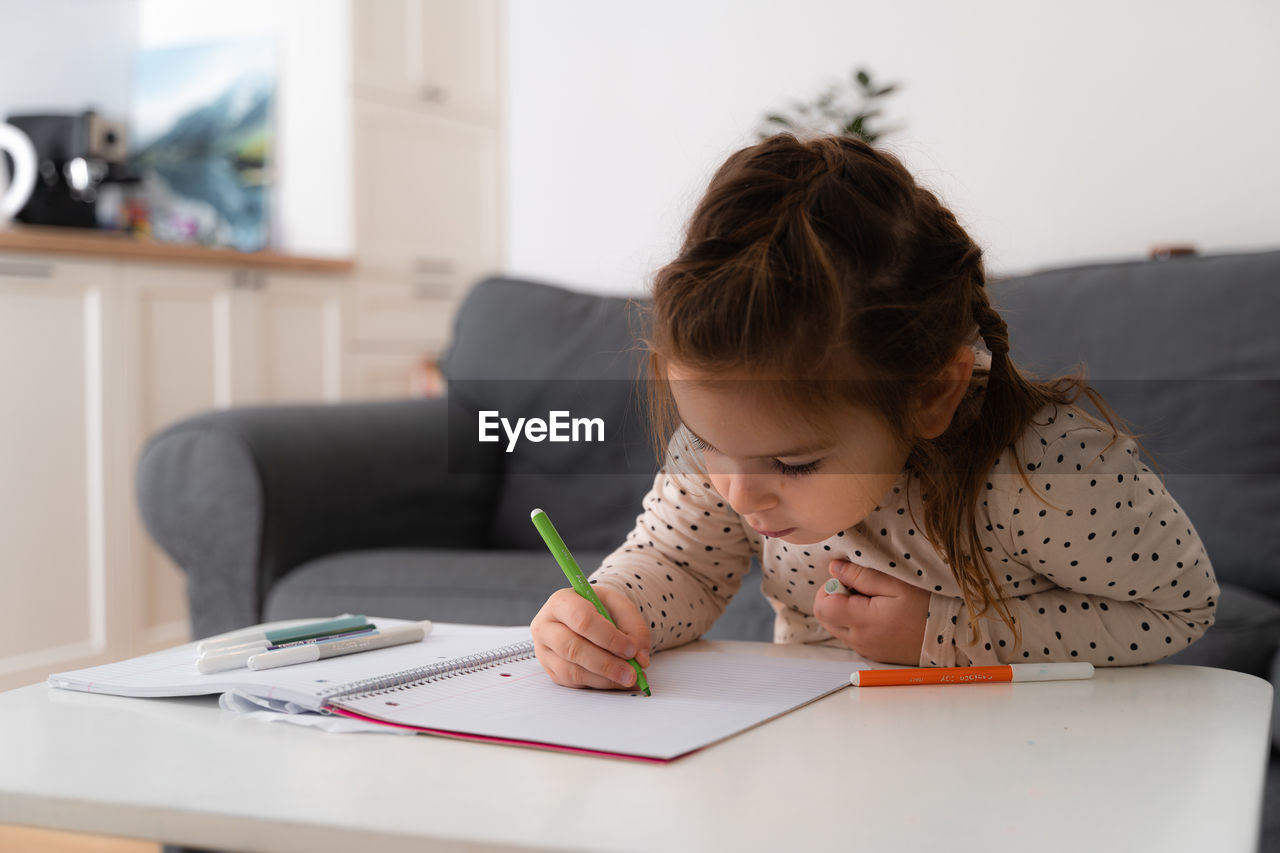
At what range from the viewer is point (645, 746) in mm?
530

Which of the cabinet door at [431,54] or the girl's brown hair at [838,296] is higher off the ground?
the cabinet door at [431,54]

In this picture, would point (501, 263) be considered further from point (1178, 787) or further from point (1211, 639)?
point (1178, 787)

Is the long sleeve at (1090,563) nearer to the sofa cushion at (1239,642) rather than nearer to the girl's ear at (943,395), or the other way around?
the girl's ear at (943,395)

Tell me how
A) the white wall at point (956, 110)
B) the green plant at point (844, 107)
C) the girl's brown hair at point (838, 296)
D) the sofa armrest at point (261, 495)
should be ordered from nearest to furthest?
the girl's brown hair at point (838, 296)
the sofa armrest at point (261, 495)
the white wall at point (956, 110)
the green plant at point (844, 107)

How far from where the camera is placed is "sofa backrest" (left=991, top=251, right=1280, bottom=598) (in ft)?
5.10

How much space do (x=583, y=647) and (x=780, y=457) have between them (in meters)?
0.16

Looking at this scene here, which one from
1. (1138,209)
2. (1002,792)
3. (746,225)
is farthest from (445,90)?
(1002,792)

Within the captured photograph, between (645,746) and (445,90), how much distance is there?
12.0 ft

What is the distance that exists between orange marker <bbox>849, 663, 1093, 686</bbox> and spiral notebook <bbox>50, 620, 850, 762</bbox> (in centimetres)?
2

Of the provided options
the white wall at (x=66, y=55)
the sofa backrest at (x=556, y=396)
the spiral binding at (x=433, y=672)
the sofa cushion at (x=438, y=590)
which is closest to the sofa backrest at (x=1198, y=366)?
the sofa cushion at (x=438, y=590)

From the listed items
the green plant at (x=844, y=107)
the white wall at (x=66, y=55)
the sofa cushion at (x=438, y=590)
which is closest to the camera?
the sofa cushion at (x=438, y=590)

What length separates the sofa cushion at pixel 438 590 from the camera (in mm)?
1538

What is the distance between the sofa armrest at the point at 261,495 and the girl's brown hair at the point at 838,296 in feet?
3.52

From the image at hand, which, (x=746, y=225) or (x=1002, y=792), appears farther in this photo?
(x=746, y=225)
